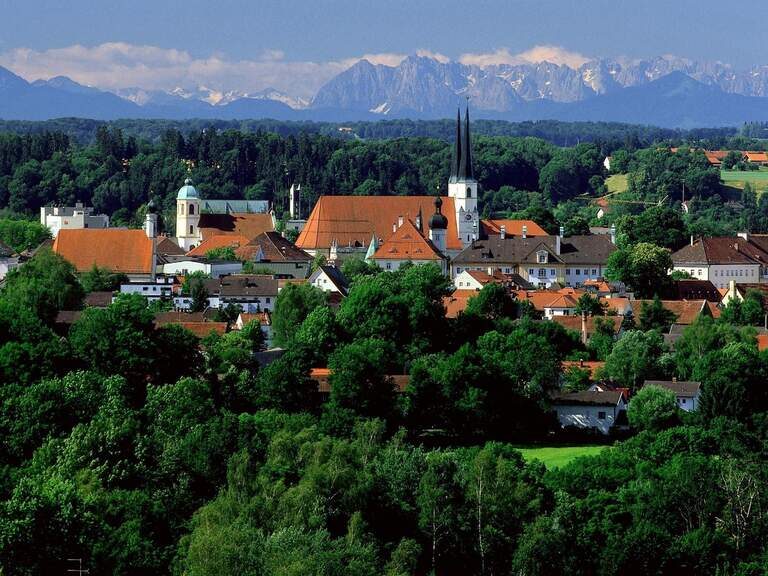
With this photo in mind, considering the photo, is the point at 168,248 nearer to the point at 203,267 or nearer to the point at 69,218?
the point at 203,267

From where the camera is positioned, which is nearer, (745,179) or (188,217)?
(188,217)

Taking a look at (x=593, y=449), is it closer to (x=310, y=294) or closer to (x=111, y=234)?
(x=310, y=294)

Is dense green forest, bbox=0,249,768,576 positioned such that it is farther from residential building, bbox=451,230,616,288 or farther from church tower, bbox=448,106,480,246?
church tower, bbox=448,106,480,246

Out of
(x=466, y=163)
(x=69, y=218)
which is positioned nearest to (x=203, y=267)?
(x=466, y=163)

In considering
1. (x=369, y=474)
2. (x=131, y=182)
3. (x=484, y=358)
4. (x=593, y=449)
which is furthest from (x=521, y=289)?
(x=131, y=182)

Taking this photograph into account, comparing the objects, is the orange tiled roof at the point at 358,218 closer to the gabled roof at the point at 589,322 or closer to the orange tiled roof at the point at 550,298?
the orange tiled roof at the point at 550,298

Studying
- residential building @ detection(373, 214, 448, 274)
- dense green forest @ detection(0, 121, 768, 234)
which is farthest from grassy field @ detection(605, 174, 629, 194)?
residential building @ detection(373, 214, 448, 274)

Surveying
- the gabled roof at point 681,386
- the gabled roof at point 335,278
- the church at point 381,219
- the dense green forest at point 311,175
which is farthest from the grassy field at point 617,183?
the gabled roof at point 681,386
